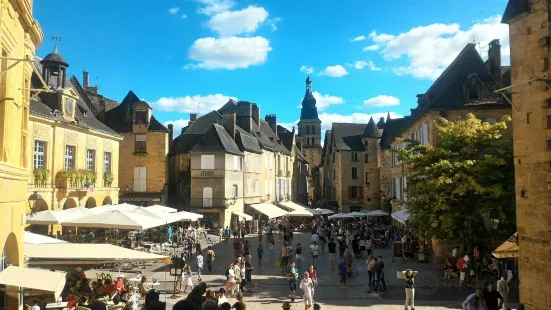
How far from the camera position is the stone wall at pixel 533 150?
10.1 metres

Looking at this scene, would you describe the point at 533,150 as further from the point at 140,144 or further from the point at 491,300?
the point at 140,144

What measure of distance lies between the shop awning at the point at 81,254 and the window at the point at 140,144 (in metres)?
24.5

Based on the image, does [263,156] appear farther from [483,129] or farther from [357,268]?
[483,129]

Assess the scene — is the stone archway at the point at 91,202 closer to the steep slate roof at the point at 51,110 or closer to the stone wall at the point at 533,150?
the steep slate roof at the point at 51,110

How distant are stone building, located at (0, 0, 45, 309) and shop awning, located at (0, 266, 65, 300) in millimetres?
654

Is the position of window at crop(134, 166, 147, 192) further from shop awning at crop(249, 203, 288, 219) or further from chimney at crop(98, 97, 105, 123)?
shop awning at crop(249, 203, 288, 219)

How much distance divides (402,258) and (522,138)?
1315 centimetres

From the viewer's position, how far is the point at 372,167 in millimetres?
52562

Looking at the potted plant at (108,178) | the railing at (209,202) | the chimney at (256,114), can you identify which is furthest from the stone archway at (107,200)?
the chimney at (256,114)

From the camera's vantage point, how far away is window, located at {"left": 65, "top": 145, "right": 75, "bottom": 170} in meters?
26.0

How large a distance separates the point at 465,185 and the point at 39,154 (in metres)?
19.9

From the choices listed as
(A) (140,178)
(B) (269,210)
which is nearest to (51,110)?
(A) (140,178)

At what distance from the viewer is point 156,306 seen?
25.6ft

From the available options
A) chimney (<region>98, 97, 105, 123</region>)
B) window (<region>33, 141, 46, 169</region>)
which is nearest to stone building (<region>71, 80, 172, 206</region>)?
chimney (<region>98, 97, 105, 123</region>)
